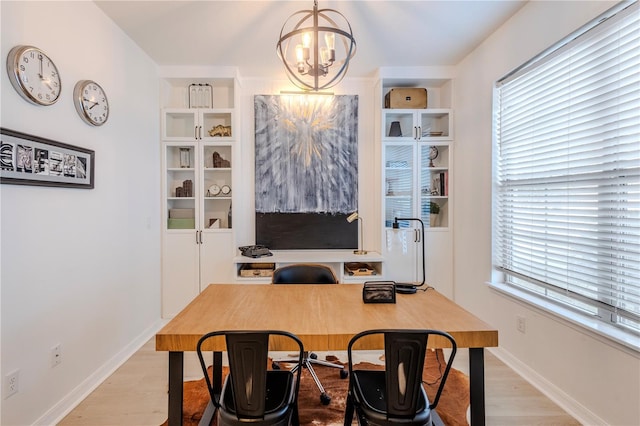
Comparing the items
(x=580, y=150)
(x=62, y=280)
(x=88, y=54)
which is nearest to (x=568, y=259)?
(x=580, y=150)

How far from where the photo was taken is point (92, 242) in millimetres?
2402

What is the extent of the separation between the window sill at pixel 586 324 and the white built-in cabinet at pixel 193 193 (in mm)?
2808

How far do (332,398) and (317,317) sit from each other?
3.13ft

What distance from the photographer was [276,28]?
2771mm

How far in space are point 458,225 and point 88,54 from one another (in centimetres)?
372

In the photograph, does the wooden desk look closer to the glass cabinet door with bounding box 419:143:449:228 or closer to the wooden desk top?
the wooden desk top

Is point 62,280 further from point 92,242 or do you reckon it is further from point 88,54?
point 88,54

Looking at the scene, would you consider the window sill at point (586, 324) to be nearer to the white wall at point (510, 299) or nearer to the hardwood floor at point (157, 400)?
the white wall at point (510, 299)

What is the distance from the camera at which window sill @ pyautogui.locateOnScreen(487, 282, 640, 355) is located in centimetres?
171

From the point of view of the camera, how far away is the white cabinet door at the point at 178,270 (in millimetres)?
3539

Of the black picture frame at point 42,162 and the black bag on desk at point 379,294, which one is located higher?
the black picture frame at point 42,162

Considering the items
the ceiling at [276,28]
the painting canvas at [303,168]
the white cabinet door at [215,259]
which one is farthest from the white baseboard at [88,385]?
the ceiling at [276,28]

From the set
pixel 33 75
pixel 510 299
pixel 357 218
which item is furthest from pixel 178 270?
pixel 510 299

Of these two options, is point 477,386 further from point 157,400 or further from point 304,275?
point 157,400
